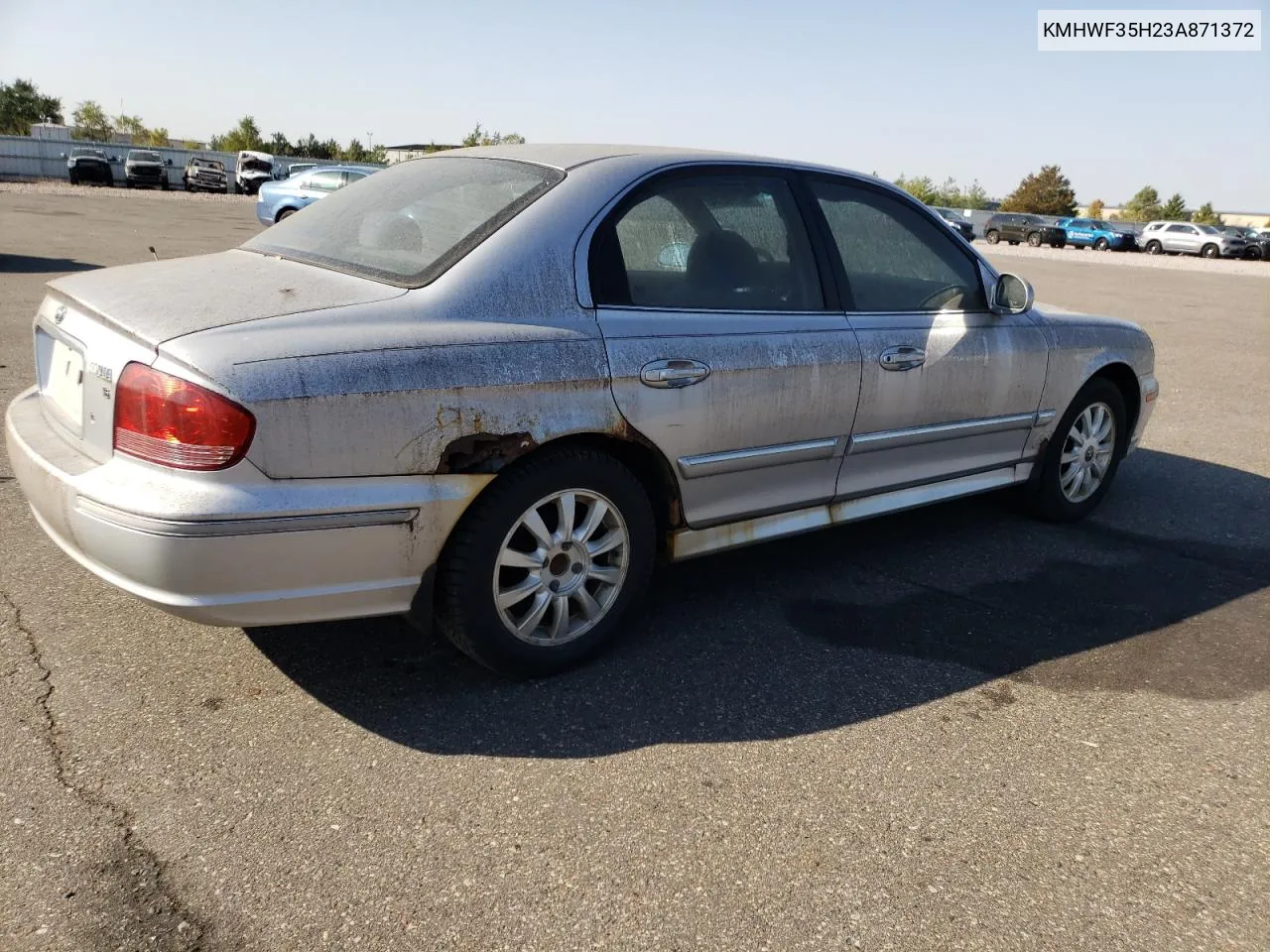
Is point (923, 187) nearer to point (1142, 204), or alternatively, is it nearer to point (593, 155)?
point (1142, 204)

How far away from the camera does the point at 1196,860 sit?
2.53m

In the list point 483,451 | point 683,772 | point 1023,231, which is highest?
point 1023,231

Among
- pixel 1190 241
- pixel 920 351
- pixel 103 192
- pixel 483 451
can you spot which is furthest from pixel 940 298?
pixel 1190 241

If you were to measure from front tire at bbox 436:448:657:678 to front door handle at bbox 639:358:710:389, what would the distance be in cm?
28

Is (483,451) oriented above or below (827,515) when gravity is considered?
above

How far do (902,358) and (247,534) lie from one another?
8.06 ft

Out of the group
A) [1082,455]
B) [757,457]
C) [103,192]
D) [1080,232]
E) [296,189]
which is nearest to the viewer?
[757,457]

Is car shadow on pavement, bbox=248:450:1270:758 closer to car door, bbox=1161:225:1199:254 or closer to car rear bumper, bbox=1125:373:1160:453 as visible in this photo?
car rear bumper, bbox=1125:373:1160:453

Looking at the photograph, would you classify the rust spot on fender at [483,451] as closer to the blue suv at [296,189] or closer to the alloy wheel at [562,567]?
the alloy wheel at [562,567]

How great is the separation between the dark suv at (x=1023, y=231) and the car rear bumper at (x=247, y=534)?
46.2 m

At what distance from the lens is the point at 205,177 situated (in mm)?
41844

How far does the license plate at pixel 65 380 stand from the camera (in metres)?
2.83

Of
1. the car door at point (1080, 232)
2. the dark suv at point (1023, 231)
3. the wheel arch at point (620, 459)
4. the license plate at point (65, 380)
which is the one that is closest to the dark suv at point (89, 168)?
the dark suv at point (1023, 231)

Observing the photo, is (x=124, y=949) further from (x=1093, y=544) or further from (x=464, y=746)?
(x=1093, y=544)
